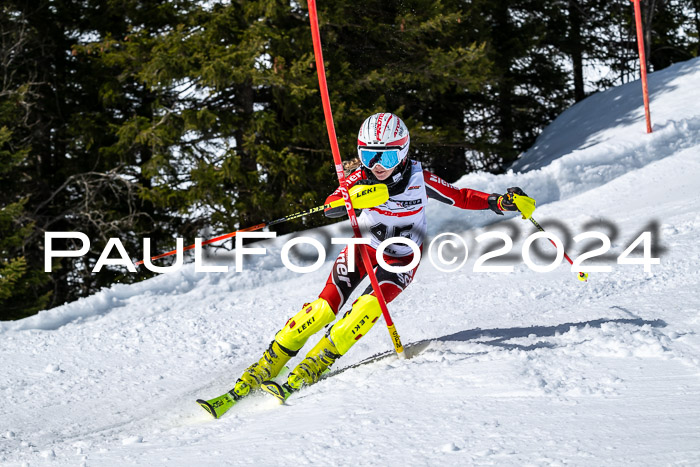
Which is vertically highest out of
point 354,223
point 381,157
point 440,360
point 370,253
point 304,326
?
point 381,157

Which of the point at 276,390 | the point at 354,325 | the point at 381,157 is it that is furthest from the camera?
the point at 381,157

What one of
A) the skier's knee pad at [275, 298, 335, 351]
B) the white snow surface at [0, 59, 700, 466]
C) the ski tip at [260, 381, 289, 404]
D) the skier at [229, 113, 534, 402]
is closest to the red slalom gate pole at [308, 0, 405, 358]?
the skier at [229, 113, 534, 402]

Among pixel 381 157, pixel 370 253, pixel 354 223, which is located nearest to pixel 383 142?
pixel 381 157

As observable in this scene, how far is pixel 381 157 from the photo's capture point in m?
4.46

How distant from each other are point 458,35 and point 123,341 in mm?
9552

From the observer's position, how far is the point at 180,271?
25.3 feet

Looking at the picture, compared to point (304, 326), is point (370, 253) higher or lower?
higher

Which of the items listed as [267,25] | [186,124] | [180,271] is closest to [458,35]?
[267,25]

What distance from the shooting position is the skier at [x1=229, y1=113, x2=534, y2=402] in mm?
4375

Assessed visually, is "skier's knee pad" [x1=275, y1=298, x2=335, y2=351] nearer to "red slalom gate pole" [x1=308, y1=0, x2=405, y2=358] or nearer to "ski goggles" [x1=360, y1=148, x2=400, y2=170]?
"red slalom gate pole" [x1=308, y1=0, x2=405, y2=358]

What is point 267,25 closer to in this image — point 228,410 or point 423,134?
point 423,134

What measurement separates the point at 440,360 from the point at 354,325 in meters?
0.60

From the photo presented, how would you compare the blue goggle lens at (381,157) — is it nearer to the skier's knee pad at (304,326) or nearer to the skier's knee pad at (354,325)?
the skier's knee pad at (354,325)

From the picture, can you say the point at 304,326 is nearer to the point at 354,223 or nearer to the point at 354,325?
the point at 354,325
